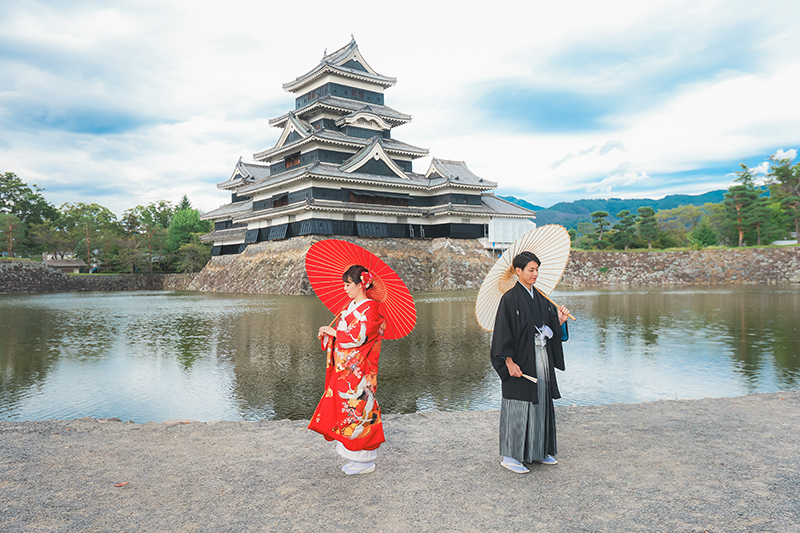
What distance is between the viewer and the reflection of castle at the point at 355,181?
93.8ft

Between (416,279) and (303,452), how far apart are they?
25541 millimetres

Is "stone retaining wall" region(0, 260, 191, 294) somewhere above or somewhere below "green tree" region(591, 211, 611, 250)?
below

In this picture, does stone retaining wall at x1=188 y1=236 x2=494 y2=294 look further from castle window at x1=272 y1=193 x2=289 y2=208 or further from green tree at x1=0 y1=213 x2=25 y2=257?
green tree at x1=0 y1=213 x2=25 y2=257

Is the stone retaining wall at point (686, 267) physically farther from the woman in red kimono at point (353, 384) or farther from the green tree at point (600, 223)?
the woman in red kimono at point (353, 384)

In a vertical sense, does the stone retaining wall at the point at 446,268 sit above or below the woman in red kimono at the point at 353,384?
above

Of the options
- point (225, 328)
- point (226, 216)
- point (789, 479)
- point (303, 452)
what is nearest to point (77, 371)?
point (225, 328)

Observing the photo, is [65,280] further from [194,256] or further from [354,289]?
[354,289]

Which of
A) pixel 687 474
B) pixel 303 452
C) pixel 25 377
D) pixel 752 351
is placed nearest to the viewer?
pixel 687 474

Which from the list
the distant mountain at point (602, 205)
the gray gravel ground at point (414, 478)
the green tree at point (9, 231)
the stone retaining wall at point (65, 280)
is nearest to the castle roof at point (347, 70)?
the stone retaining wall at point (65, 280)

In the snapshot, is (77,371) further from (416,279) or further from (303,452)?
(416,279)

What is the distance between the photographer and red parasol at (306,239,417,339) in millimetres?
3998

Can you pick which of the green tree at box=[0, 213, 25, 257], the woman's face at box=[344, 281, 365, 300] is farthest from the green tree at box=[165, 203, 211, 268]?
the woman's face at box=[344, 281, 365, 300]

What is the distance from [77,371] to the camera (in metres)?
8.70

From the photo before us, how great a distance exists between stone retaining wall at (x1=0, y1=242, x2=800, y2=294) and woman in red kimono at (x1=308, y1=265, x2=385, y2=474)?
888 inches
